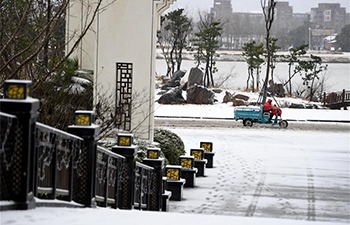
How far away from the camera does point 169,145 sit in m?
13.7

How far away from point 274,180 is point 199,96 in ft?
72.7

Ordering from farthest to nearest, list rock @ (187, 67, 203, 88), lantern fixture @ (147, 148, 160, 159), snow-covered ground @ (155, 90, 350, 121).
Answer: rock @ (187, 67, 203, 88), snow-covered ground @ (155, 90, 350, 121), lantern fixture @ (147, 148, 160, 159)

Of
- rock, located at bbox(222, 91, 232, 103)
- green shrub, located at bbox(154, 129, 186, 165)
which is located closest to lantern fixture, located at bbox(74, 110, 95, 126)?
green shrub, located at bbox(154, 129, 186, 165)

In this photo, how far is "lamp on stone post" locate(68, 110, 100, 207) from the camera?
604 cm

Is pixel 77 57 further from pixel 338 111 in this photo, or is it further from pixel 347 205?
pixel 338 111

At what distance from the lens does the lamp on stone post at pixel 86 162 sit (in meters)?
6.04

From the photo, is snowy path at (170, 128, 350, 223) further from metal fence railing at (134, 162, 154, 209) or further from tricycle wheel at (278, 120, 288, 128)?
tricycle wheel at (278, 120, 288, 128)

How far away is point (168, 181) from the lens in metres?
10.6

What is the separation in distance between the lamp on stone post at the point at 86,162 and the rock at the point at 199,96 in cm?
2846

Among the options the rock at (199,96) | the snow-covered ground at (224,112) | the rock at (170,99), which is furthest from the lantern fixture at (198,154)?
the rock at (199,96)

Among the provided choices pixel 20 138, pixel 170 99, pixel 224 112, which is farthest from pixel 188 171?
pixel 170 99

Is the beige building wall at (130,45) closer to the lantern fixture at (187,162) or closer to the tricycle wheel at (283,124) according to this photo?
the lantern fixture at (187,162)

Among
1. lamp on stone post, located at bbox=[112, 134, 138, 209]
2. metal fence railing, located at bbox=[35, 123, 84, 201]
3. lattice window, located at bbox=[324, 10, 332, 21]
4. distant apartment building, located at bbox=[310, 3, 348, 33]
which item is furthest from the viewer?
lattice window, located at bbox=[324, 10, 332, 21]

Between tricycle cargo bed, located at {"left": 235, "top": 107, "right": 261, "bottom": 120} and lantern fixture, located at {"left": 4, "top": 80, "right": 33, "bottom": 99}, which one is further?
tricycle cargo bed, located at {"left": 235, "top": 107, "right": 261, "bottom": 120}
